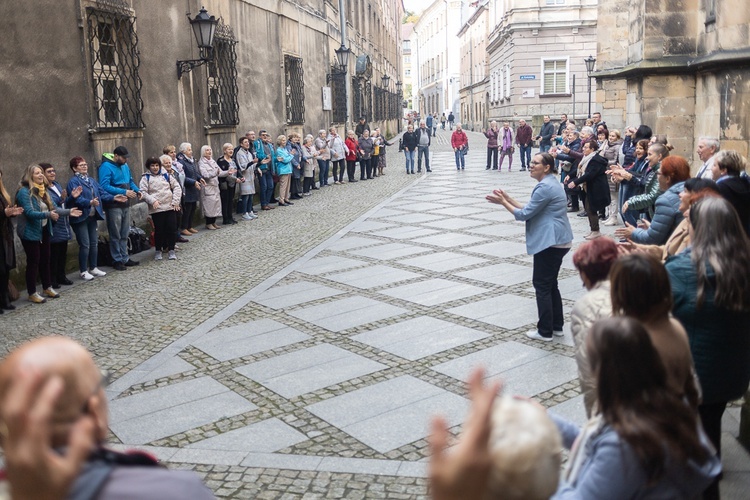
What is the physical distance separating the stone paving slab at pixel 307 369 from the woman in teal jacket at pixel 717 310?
2.90 meters

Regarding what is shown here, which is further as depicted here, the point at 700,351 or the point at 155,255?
the point at 155,255

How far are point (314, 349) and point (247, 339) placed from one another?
2.57ft

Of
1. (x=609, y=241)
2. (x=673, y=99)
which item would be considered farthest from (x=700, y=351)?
(x=673, y=99)

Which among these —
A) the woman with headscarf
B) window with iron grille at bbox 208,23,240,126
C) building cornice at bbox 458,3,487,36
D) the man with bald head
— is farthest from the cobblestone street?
building cornice at bbox 458,3,487,36

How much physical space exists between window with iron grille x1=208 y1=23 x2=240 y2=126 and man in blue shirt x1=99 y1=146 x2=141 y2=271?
4868 mm

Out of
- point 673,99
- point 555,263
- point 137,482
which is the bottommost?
point 555,263

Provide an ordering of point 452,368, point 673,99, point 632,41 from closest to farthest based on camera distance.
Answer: point 452,368, point 673,99, point 632,41

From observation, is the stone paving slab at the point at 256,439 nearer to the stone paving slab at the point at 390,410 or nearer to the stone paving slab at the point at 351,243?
the stone paving slab at the point at 390,410

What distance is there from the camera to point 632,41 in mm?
14289

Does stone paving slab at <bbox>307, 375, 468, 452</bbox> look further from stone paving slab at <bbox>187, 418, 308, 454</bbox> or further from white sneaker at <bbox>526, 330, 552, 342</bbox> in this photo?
white sneaker at <bbox>526, 330, 552, 342</bbox>

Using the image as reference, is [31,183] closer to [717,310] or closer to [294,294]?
[294,294]

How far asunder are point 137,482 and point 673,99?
13190 mm

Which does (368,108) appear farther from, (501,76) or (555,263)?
(555,263)

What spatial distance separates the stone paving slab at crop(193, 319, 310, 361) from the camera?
265 inches
